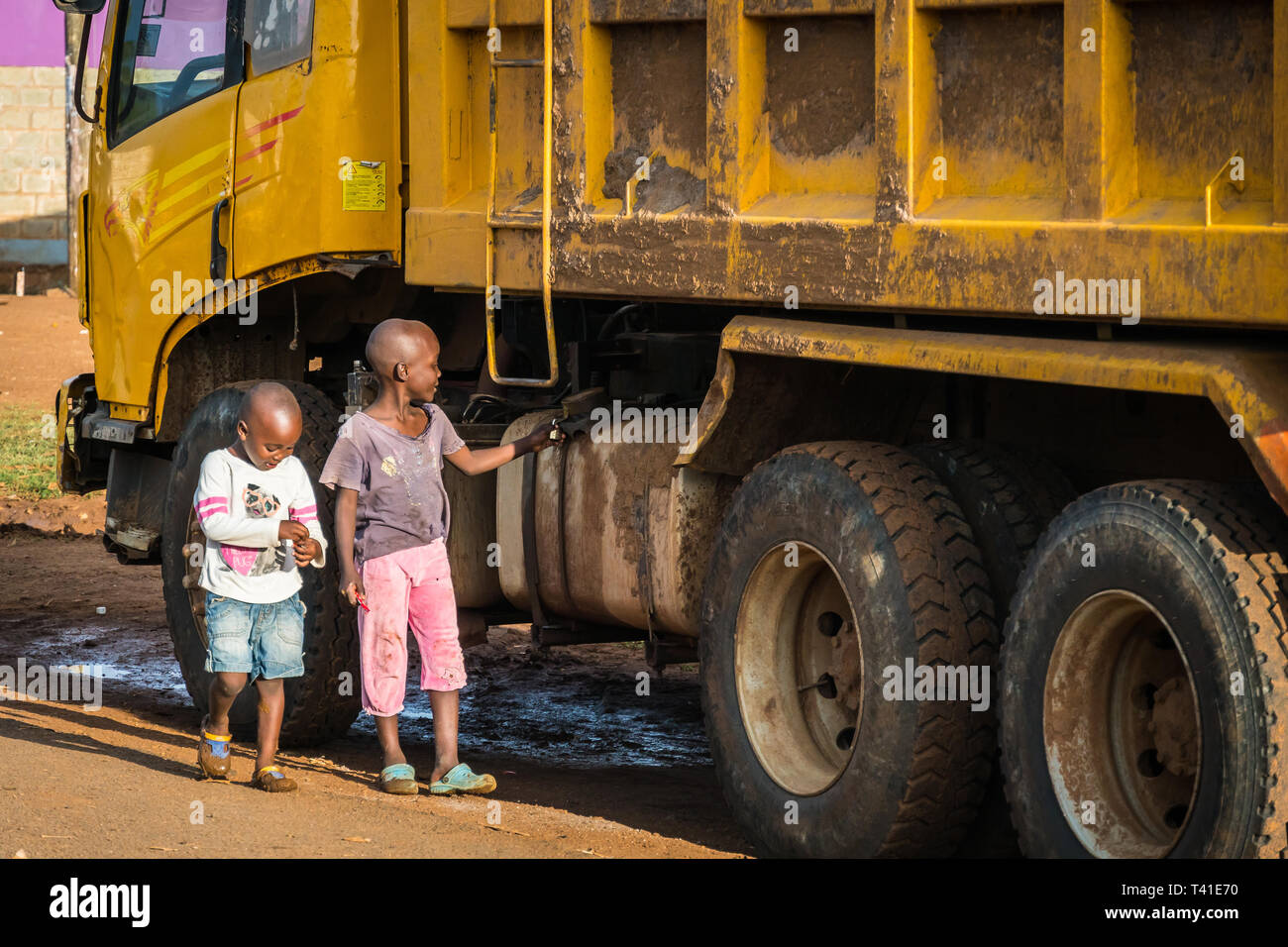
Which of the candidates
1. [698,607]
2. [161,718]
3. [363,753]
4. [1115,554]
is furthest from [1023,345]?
[161,718]

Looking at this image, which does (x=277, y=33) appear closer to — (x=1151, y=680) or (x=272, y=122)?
(x=272, y=122)

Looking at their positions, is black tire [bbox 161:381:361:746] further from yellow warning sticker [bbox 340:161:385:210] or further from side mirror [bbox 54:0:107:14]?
side mirror [bbox 54:0:107:14]

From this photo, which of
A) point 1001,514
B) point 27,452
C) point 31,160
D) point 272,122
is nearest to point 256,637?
point 272,122

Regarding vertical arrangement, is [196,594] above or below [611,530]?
below

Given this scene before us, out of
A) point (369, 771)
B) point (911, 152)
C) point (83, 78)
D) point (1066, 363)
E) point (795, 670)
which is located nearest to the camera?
point (1066, 363)

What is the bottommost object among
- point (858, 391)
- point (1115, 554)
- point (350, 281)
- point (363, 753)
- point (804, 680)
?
point (363, 753)

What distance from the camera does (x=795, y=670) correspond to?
531 cm

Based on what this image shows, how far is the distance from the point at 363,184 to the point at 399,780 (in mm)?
2098

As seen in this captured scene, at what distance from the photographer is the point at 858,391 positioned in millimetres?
5418

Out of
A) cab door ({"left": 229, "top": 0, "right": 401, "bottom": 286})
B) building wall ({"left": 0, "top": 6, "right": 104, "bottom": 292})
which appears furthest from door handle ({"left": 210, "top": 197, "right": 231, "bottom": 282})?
building wall ({"left": 0, "top": 6, "right": 104, "bottom": 292})

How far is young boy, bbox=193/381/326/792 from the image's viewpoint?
593 cm

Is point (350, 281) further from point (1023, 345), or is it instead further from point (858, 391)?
point (1023, 345)

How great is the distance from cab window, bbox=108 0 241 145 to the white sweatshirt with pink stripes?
1.80 m

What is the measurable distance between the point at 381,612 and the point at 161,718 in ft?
7.04
